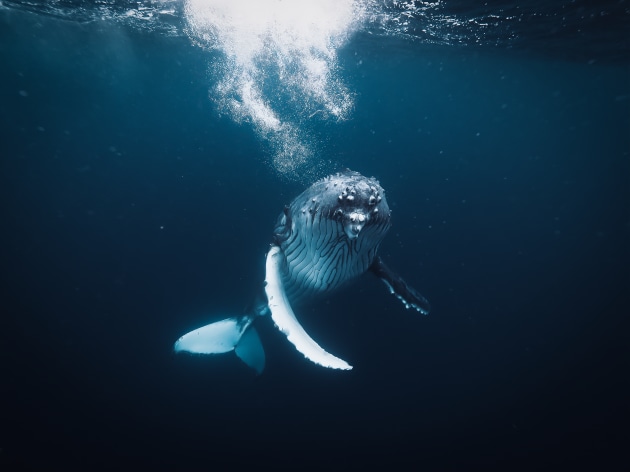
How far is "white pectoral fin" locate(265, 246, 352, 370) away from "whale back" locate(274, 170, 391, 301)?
832mm

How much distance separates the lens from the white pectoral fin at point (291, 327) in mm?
4441

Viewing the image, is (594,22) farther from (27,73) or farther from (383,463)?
(27,73)

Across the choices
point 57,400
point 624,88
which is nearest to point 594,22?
point 57,400

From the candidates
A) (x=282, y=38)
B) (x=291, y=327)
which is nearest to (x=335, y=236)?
(x=291, y=327)

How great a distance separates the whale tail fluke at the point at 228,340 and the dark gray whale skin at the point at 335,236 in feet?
7.19

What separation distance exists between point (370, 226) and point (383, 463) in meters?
13.4

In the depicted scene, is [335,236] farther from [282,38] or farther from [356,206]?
[282,38]

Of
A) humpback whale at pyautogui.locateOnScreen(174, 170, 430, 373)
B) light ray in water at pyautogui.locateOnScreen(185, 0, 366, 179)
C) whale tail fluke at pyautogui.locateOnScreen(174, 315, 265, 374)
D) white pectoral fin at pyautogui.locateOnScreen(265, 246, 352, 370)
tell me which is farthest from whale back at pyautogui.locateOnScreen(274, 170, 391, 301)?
light ray in water at pyautogui.locateOnScreen(185, 0, 366, 179)

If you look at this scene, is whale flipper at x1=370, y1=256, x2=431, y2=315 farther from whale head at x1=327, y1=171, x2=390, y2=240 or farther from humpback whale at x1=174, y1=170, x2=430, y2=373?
whale head at x1=327, y1=171, x2=390, y2=240

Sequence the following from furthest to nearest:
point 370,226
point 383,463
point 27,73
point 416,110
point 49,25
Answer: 1. point 416,110
2. point 27,73
3. point 49,25
4. point 383,463
5. point 370,226

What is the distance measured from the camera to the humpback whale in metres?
4.95

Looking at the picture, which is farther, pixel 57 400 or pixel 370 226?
pixel 57 400

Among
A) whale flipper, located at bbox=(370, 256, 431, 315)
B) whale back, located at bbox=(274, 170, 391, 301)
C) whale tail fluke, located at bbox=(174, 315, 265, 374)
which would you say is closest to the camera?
whale back, located at bbox=(274, 170, 391, 301)

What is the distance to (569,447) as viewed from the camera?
659 inches
